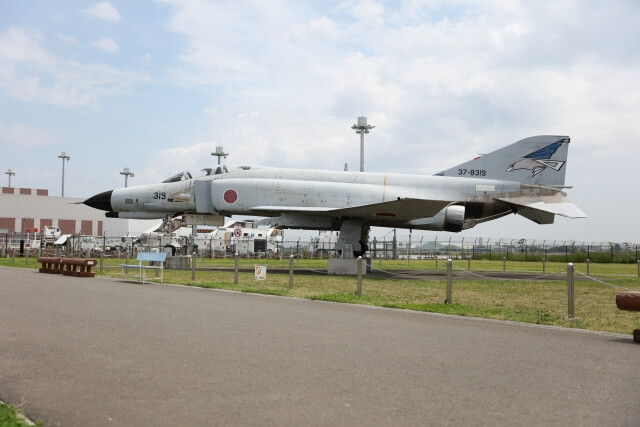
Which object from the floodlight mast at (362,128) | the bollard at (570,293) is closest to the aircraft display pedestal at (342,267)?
the bollard at (570,293)

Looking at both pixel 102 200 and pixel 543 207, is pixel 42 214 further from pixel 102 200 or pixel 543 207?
pixel 543 207

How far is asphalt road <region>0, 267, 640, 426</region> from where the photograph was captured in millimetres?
3467

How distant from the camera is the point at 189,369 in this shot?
14.9 ft

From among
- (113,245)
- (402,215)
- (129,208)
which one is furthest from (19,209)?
(402,215)

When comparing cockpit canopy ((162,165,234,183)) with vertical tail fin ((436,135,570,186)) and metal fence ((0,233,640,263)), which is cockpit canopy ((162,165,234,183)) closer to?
vertical tail fin ((436,135,570,186))

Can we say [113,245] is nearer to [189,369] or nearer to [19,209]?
[19,209]

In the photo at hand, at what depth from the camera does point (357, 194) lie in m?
20.1

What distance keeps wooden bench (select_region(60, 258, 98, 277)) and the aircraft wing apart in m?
6.12

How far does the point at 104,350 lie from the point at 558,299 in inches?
370

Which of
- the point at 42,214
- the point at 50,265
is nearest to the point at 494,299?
the point at 50,265

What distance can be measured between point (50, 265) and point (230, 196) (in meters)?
6.48

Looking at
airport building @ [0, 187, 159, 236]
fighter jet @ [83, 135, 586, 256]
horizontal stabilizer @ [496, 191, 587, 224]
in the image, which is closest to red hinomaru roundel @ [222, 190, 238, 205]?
fighter jet @ [83, 135, 586, 256]

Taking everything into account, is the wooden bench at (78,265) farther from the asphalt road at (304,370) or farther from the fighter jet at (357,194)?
the asphalt road at (304,370)

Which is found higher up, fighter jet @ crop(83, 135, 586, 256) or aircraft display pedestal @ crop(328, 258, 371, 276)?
fighter jet @ crop(83, 135, 586, 256)
